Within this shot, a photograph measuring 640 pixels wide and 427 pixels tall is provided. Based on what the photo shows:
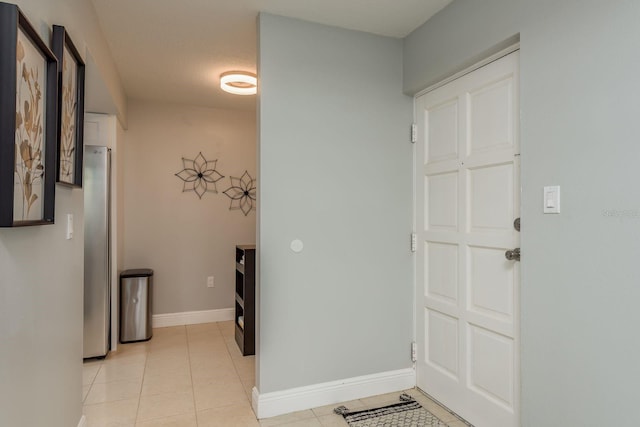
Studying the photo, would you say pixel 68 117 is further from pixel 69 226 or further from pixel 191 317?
pixel 191 317

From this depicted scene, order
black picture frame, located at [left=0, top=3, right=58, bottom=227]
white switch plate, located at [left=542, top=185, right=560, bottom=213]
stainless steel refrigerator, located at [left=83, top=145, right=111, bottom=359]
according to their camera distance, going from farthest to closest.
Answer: stainless steel refrigerator, located at [left=83, top=145, right=111, bottom=359], white switch plate, located at [left=542, top=185, right=560, bottom=213], black picture frame, located at [left=0, top=3, right=58, bottom=227]

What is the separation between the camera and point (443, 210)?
7.74 feet

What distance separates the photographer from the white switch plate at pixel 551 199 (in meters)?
1.58

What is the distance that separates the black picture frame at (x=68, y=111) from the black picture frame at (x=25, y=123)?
104mm

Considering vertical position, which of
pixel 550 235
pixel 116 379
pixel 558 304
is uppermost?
pixel 550 235

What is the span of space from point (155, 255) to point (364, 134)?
2.80m

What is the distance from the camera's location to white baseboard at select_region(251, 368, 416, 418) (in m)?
2.26

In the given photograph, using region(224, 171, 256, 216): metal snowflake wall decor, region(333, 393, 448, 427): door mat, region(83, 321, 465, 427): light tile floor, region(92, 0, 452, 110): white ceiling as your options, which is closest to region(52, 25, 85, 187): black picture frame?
region(92, 0, 452, 110): white ceiling

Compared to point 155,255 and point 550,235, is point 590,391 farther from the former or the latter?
point 155,255

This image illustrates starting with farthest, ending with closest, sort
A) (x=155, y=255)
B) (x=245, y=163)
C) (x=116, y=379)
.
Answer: (x=245, y=163) < (x=155, y=255) < (x=116, y=379)

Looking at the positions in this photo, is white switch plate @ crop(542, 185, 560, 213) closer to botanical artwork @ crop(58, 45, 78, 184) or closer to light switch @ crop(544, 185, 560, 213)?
light switch @ crop(544, 185, 560, 213)

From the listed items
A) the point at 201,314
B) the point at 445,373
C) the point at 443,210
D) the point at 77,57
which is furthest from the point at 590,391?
the point at 201,314

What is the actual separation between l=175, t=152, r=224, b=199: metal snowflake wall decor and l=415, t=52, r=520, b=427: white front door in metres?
2.56

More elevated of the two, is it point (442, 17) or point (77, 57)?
point (442, 17)
